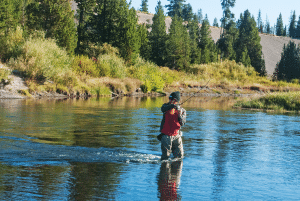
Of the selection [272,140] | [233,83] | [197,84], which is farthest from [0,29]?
[272,140]

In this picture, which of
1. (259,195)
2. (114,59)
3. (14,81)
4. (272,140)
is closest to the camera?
(259,195)

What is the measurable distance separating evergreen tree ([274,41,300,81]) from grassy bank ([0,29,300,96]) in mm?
21936

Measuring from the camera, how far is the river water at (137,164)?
7652 mm

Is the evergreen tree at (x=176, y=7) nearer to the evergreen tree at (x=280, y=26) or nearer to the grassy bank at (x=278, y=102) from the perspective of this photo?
the evergreen tree at (x=280, y=26)

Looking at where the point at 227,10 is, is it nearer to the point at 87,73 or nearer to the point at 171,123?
the point at 87,73

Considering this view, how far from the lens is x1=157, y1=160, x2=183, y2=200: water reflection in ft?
24.5

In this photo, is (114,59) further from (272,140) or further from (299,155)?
(299,155)

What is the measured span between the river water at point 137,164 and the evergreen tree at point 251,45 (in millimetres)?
89489

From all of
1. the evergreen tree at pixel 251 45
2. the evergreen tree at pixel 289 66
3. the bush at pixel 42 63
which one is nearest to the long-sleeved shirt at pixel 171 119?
the bush at pixel 42 63

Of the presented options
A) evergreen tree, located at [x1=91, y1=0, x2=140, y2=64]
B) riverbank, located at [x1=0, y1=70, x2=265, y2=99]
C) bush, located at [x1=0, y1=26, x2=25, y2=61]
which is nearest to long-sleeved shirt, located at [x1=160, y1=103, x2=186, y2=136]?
riverbank, located at [x1=0, y1=70, x2=265, y2=99]

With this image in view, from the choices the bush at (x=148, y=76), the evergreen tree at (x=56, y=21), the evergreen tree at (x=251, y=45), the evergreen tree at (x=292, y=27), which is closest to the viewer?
the evergreen tree at (x=56, y=21)

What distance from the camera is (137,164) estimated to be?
33.9 feet

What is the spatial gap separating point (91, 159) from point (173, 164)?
2260mm

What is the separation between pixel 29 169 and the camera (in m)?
9.14
